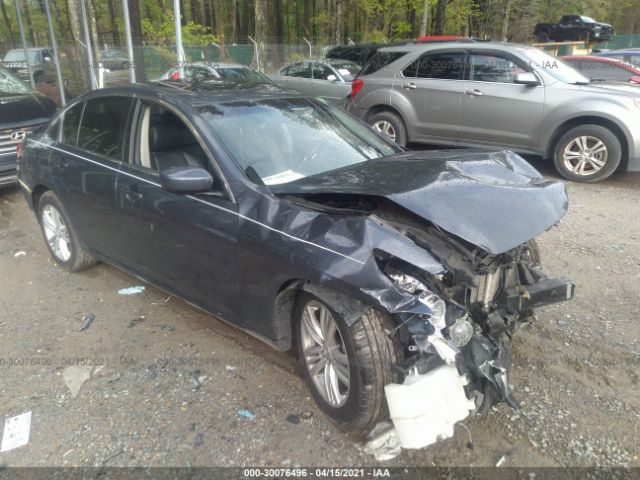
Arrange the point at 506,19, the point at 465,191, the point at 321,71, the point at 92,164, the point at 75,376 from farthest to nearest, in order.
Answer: the point at 506,19
the point at 321,71
the point at 92,164
the point at 75,376
the point at 465,191

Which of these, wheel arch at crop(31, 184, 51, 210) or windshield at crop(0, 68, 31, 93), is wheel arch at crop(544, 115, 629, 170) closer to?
wheel arch at crop(31, 184, 51, 210)

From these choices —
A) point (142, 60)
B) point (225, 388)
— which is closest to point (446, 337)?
point (225, 388)

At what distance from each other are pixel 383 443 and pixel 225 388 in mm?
1031

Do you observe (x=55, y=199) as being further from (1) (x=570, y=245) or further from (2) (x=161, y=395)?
(1) (x=570, y=245)

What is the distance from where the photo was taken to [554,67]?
24.1 ft

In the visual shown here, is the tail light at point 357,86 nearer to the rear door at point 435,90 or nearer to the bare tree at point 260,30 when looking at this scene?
the rear door at point 435,90

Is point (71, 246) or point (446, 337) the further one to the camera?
point (71, 246)

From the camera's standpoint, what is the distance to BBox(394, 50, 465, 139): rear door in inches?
307

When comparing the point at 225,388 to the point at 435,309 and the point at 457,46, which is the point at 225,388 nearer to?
the point at 435,309

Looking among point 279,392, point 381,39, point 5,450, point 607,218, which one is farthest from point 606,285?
point 381,39

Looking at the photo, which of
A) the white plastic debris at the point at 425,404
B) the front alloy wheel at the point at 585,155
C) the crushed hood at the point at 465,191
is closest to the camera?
the white plastic debris at the point at 425,404

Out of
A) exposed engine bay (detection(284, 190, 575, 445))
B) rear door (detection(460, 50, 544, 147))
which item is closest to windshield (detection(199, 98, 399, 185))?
exposed engine bay (detection(284, 190, 575, 445))

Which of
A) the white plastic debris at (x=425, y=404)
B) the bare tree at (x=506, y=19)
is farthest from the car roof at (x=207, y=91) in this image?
the bare tree at (x=506, y=19)

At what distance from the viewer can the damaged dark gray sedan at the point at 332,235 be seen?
91.8 inches
